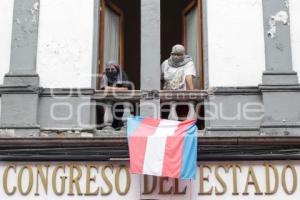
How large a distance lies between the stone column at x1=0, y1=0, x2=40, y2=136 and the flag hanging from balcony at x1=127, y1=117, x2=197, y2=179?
1.56 m

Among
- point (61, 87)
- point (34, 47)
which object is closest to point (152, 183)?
point (61, 87)

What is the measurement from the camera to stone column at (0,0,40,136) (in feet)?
36.2

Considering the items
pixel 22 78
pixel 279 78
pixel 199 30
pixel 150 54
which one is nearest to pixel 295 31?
pixel 279 78

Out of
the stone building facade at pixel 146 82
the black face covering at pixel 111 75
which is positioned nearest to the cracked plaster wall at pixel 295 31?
the stone building facade at pixel 146 82

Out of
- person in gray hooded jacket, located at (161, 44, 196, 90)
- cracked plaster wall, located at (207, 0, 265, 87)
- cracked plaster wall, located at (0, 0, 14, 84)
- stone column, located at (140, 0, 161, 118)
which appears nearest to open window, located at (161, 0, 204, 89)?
person in gray hooded jacket, located at (161, 44, 196, 90)

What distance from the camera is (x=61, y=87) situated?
444 inches

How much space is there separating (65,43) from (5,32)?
0.99 meters

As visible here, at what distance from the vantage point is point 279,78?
11141 millimetres

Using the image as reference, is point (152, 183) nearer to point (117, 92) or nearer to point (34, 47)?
point (117, 92)

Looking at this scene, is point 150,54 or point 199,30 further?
point 199,30

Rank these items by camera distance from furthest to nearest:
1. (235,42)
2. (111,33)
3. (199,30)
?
(111,33) → (199,30) → (235,42)

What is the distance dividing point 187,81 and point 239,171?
1.75 meters

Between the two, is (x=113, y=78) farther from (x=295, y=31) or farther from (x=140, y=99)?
(x=295, y=31)

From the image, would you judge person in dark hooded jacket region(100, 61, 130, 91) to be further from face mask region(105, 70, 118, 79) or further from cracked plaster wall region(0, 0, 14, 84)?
cracked plaster wall region(0, 0, 14, 84)
